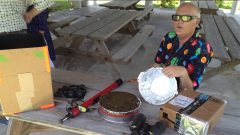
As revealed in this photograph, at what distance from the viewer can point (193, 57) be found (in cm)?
171

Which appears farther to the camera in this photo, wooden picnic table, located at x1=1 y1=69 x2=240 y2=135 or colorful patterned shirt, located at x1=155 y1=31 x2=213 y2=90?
colorful patterned shirt, located at x1=155 y1=31 x2=213 y2=90

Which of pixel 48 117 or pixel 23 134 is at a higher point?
pixel 48 117

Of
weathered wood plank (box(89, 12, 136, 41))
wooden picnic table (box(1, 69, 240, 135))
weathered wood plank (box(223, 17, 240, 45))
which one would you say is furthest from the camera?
weathered wood plank (box(223, 17, 240, 45))

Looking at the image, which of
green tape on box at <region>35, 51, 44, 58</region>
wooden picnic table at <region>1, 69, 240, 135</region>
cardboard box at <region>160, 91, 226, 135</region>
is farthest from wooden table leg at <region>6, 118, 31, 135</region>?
cardboard box at <region>160, 91, 226, 135</region>

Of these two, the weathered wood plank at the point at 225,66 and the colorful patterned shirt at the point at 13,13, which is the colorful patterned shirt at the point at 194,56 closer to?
the colorful patterned shirt at the point at 13,13

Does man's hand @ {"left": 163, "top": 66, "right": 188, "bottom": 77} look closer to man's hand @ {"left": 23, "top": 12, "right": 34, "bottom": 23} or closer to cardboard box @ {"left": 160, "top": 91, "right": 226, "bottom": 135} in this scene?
cardboard box @ {"left": 160, "top": 91, "right": 226, "bottom": 135}

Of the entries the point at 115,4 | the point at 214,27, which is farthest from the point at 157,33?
the point at 214,27

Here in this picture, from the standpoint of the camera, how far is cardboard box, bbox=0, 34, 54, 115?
3.79 ft

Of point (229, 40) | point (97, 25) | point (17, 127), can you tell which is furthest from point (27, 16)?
point (229, 40)

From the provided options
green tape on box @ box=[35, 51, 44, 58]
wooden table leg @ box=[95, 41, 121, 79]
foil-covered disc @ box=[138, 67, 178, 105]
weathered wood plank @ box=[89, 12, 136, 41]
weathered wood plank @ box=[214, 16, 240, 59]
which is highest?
green tape on box @ box=[35, 51, 44, 58]

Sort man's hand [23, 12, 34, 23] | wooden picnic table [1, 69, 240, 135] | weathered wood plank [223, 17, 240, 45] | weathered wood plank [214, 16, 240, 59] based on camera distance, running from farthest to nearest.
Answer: weathered wood plank [223, 17, 240, 45], weathered wood plank [214, 16, 240, 59], man's hand [23, 12, 34, 23], wooden picnic table [1, 69, 240, 135]

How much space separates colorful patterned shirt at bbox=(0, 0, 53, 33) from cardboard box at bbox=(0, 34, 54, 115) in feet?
2.11

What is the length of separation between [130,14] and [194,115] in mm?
3930

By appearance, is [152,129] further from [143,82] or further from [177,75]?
[177,75]
